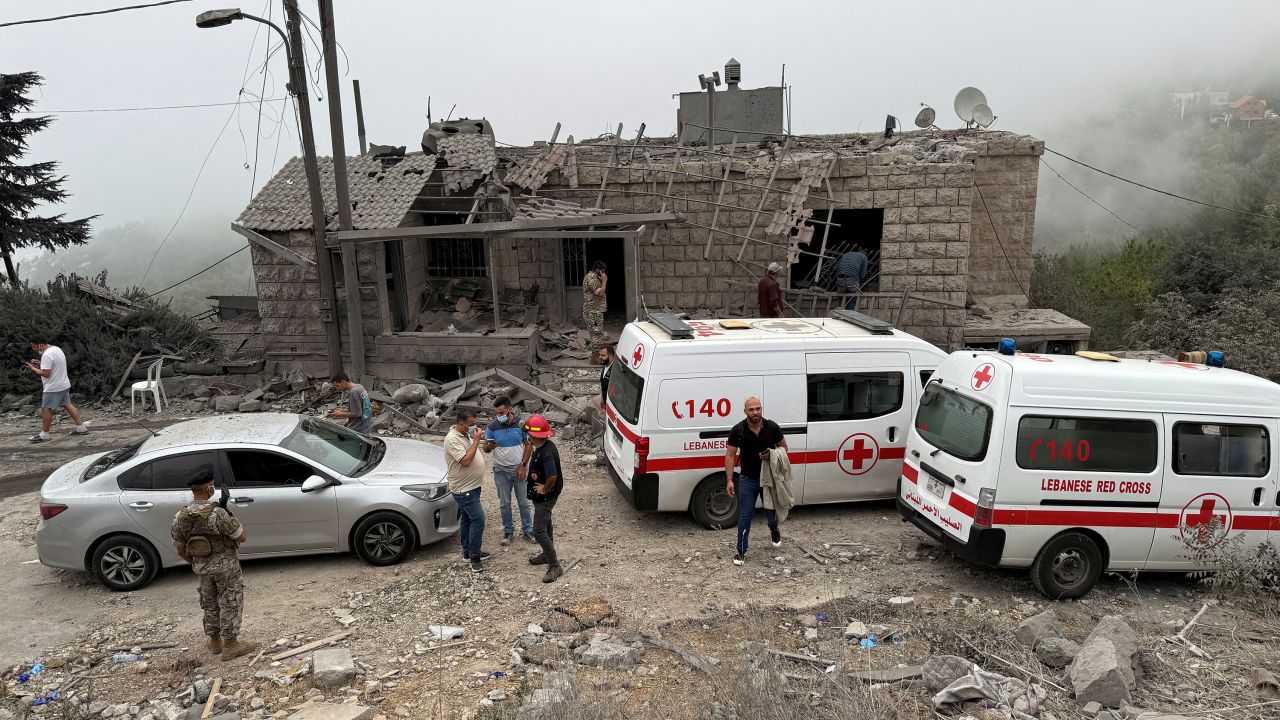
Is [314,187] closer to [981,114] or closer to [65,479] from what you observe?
[65,479]

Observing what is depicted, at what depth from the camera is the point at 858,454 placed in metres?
8.57

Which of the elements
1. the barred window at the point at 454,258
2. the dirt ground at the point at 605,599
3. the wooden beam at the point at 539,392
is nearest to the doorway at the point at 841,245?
the wooden beam at the point at 539,392

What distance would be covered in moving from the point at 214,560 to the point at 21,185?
19116 millimetres

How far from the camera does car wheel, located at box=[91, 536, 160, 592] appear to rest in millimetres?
7395

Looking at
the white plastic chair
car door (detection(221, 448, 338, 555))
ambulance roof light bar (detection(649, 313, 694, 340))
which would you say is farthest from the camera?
the white plastic chair

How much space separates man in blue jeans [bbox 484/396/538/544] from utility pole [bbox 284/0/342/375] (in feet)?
25.1

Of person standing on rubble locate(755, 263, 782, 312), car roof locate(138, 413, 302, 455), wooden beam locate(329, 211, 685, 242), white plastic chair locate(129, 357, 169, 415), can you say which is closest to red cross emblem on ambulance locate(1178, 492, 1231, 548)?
person standing on rubble locate(755, 263, 782, 312)

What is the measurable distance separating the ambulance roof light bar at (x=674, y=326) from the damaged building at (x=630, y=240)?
164 inches

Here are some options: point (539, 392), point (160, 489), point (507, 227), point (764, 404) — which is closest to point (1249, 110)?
point (507, 227)

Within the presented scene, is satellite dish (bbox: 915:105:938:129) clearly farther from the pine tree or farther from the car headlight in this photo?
the pine tree

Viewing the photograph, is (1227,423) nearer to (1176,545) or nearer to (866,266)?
(1176,545)

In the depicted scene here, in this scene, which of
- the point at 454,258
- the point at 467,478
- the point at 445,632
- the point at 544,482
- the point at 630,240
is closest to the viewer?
the point at 445,632

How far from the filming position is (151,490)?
7441 millimetres

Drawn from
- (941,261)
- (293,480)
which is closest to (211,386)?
(293,480)
